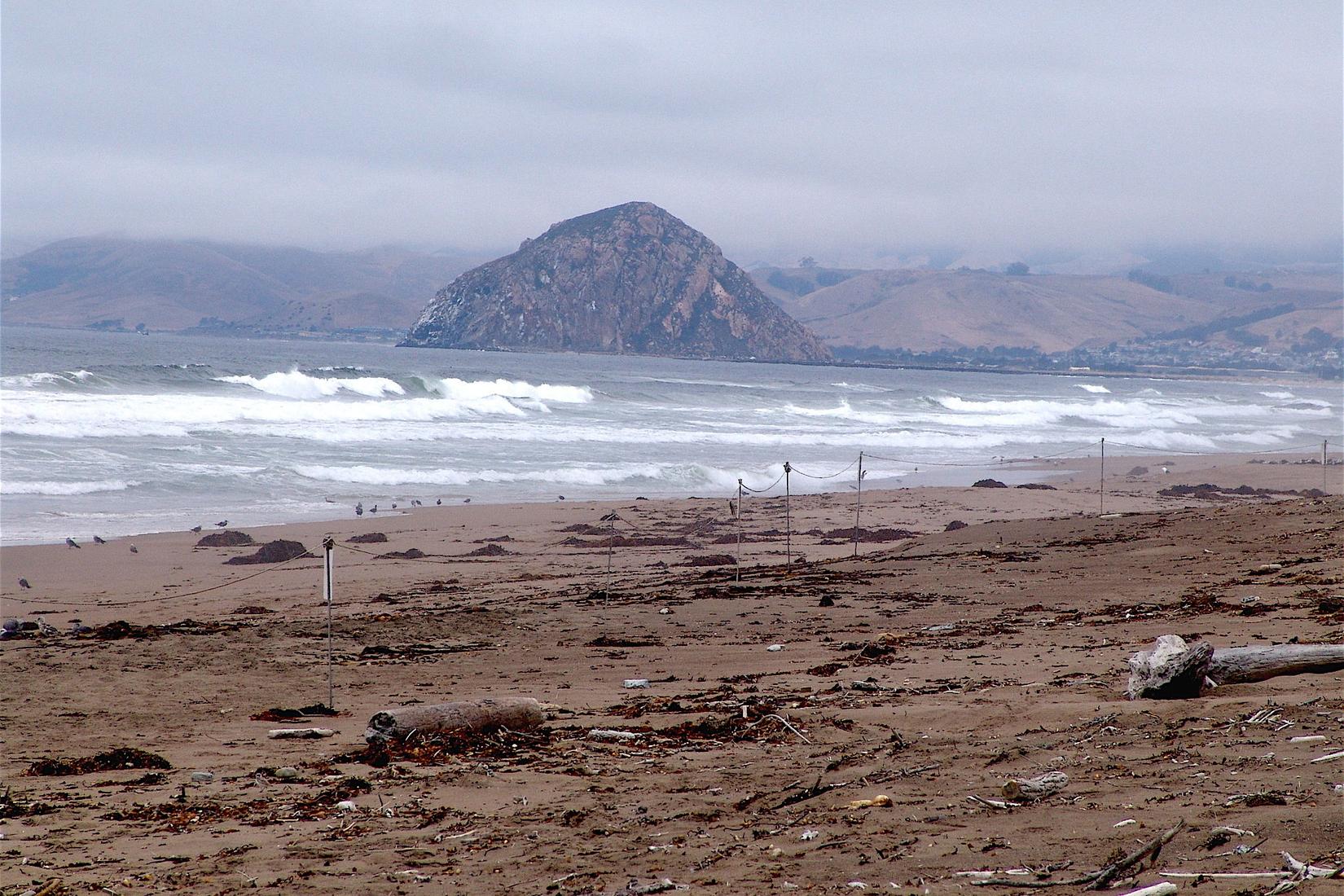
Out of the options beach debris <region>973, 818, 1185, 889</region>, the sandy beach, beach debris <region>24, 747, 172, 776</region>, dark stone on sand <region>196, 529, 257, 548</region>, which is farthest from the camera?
dark stone on sand <region>196, 529, 257, 548</region>

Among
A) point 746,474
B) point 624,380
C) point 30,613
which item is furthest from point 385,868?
point 624,380

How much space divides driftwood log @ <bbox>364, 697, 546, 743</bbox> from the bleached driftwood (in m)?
3.11

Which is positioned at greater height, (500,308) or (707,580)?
(500,308)

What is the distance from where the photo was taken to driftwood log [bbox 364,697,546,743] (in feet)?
20.8

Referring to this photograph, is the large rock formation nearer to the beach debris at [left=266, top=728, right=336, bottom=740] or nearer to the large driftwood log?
the beach debris at [left=266, top=728, right=336, bottom=740]

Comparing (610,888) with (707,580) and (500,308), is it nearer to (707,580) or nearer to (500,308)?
(707,580)

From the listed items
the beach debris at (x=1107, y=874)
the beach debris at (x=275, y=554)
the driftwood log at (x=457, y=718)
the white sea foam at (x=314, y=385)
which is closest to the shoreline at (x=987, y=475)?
the beach debris at (x=275, y=554)

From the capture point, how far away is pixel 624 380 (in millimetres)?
82500

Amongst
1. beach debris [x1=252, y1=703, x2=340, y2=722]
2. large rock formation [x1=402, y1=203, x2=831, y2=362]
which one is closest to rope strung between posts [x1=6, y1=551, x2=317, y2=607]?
beach debris [x1=252, y1=703, x2=340, y2=722]

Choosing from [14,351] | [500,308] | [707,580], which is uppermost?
[500,308]

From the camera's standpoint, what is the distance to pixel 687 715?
6.96 metres

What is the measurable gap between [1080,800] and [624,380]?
78627 mm

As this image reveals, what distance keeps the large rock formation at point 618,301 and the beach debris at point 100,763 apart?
150499 millimetres

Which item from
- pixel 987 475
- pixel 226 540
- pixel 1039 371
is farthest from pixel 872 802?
pixel 1039 371
